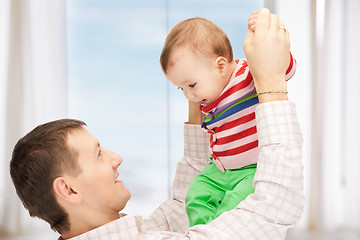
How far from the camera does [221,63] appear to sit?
1148mm

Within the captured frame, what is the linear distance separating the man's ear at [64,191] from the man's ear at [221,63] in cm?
47

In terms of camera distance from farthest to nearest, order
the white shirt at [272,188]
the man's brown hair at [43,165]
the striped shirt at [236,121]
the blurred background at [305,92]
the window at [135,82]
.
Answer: the window at [135,82], the blurred background at [305,92], the striped shirt at [236,121], the man's brown hair at [43,165], the white shirt at [272,188]

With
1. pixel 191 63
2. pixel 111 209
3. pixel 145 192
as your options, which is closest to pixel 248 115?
pixel 191 63

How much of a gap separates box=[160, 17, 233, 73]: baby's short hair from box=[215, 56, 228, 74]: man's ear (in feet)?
0.04

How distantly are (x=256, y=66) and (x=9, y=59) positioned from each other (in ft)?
10.0

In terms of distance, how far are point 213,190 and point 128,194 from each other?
237 mm

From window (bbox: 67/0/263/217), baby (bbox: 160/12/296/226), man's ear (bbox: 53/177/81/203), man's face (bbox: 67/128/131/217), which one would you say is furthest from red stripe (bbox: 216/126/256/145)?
window (bbox: 67/0/263/217)

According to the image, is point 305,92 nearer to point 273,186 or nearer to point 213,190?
point 213,190

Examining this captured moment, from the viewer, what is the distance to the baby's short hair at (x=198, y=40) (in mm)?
1130

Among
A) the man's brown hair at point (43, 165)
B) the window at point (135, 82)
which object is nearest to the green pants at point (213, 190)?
the man's brown hair at point (43, 165)

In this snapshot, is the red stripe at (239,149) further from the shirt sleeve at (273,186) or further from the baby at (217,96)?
the shirt sleeve at (273,186)

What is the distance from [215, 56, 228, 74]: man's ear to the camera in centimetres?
114

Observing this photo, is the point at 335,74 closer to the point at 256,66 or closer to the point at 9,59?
the point at 9,59

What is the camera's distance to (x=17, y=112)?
356 centimetres
